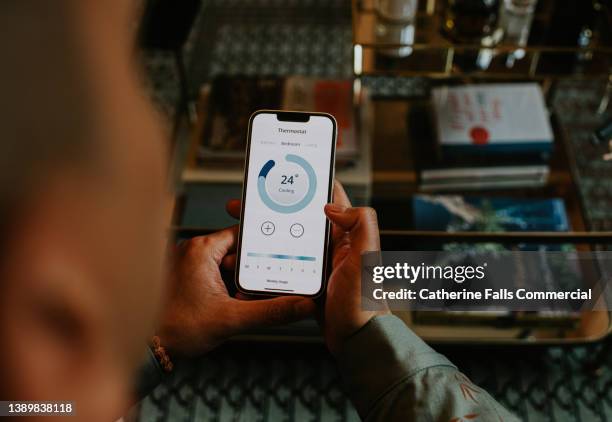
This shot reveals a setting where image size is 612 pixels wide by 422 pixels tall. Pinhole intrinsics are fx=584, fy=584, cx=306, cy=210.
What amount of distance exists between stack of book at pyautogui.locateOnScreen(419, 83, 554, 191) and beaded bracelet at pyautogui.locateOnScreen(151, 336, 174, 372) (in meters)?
0.59

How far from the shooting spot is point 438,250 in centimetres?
86

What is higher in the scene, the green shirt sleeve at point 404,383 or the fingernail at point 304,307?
the green shirt sleeve at point 404,383

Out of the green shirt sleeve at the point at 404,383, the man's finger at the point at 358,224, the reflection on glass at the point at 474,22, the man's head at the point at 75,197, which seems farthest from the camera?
the reflection on glass at the point at 474,22

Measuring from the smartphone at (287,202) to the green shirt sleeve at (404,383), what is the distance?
104 mm

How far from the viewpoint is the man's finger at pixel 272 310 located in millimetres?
634

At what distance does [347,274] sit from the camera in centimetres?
61

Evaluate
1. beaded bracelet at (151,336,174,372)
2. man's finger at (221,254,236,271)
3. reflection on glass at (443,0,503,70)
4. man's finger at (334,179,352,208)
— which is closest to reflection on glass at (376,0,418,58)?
reflection on glass at (443,0,503,70)

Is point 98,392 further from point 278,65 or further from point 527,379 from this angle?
point 278,65

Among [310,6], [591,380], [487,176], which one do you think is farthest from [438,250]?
[310,6]

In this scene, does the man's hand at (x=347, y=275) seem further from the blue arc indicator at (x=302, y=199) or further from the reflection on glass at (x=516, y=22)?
the reflection on glass at (x=516, y=22)

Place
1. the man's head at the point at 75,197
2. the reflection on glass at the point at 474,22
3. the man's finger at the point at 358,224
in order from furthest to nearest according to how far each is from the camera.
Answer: the reflection on glass at the point at 474,22 → the man's finger at the point at 358,224 → the man's head at the point at 75,197

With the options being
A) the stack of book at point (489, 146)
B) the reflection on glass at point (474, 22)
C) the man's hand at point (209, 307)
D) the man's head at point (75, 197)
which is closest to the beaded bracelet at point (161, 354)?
the man's hand at point (209, 307)

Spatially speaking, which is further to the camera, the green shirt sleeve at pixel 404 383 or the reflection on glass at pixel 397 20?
the reflection on glass at pixel 397 20

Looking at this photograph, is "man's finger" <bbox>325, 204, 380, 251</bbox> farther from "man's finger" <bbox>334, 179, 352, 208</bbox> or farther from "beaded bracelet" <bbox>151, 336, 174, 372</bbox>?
"beaded bracelet" <bbox>151, 336, 174, 372</bbox>
